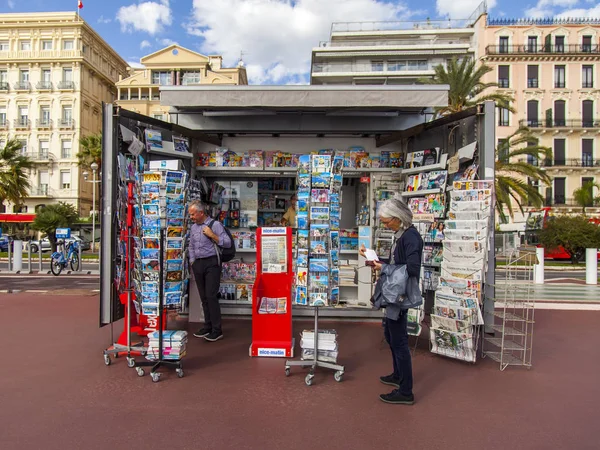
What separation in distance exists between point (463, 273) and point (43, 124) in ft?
160

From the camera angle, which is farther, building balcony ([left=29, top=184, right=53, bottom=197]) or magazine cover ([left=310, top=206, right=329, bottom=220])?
building balcony ([left=29, top=184, right=53, bottom=197])

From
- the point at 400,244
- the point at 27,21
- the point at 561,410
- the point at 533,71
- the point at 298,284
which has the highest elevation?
the point at 27,21

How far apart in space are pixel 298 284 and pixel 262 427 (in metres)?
1.78

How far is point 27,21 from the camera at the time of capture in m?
44.1

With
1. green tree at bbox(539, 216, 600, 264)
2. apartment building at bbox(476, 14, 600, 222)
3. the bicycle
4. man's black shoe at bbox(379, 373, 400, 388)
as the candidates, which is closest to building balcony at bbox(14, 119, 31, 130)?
the bicycle

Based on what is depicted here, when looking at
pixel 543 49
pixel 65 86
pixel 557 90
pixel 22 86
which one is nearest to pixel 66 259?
pixel 65 86

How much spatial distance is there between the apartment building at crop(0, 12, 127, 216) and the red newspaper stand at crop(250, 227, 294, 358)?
4342 cm

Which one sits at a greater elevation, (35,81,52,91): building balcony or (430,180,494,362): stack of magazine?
(35,81,52,91): building balcony

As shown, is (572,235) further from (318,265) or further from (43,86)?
(43,86)

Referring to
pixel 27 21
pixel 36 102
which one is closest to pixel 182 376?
pixel 36 102

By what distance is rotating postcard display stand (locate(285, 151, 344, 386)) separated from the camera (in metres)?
4.85

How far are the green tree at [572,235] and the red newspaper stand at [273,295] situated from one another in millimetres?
24285

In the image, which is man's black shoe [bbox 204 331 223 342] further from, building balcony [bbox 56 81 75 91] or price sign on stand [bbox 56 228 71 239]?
building balcony [bbox 56 81 75 91]

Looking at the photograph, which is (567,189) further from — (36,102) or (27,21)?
(27,21)
